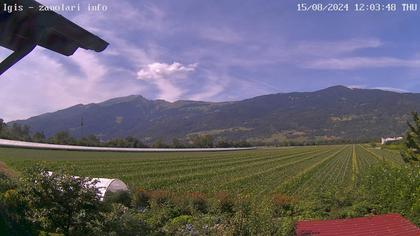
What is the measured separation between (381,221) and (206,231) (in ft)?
→ 16.1

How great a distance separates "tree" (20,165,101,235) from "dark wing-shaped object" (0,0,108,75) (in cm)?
369

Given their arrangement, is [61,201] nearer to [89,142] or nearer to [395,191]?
[395,191]

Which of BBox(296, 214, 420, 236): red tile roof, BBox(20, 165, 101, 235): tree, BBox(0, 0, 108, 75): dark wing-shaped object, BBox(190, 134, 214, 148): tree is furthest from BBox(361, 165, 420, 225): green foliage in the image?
BBox(190, 134, 214, 148): tree

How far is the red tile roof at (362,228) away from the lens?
10.5 metres

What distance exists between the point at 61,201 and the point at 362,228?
7207 mm

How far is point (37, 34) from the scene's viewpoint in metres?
3.84

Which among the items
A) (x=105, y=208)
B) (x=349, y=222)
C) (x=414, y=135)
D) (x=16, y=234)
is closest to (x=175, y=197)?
(x=349, y=222)

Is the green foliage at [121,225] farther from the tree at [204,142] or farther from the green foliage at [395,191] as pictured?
the tree at [204,142]

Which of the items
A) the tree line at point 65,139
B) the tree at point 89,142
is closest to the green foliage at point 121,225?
Answer: the tree line at point 65,139

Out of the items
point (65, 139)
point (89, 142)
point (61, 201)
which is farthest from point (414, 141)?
point (65, 139)

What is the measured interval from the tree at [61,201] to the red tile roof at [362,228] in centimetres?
503

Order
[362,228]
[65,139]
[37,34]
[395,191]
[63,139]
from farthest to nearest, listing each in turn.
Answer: [65,139] < [63,139] < [395,191] < [362,228] < [37,34]

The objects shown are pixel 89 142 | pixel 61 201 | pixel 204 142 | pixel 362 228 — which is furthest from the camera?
pixel 204 142

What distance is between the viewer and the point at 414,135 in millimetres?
38875
